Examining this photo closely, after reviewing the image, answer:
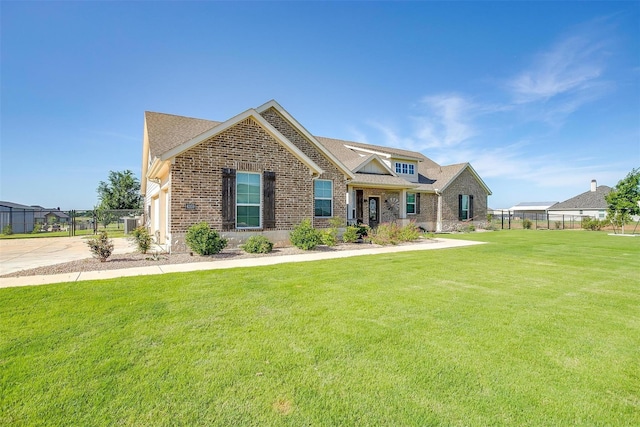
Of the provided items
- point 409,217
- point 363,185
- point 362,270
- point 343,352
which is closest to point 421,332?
point 343,352

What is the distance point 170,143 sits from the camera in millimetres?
13297

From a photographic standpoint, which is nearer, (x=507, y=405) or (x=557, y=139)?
(x=507, y=405)

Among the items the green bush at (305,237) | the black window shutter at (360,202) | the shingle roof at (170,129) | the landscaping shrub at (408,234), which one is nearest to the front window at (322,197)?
the green bush at (305,237)

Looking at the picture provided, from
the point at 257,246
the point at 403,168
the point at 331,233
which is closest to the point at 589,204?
the point at 403,168

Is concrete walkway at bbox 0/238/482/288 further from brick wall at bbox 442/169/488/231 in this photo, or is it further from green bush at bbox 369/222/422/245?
brick wall at bbox 442/169/488/231

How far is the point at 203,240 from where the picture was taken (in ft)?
31.0

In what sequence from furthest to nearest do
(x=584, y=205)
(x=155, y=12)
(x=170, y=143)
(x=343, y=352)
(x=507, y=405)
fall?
(x=584, y=205)
(x=170, y=143)
(x=155, y=12)
(x=343, y=352)
(x=507, y=405)

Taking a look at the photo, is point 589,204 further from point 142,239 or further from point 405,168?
point 142,239

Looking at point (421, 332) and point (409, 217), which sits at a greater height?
point (409, 217)

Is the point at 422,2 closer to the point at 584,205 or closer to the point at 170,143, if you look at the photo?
the point at 170,143

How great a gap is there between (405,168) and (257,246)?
15454mm

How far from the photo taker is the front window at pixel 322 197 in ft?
45.6

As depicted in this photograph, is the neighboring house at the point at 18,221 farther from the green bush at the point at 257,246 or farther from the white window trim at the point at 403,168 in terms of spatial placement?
the white window trim at the point at 403,168

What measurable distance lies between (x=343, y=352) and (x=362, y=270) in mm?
4435
